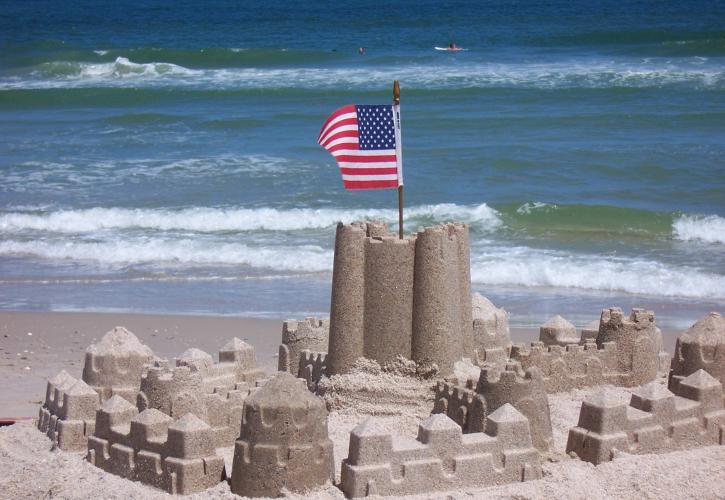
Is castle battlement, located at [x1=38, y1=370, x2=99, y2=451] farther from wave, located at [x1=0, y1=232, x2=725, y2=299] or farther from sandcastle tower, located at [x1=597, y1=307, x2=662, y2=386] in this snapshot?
wave, located at [x1=0, y1=232, x2=725, y2=299]

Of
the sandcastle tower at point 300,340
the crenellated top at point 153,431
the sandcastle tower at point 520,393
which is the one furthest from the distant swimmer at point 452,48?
the crenellated top at point 153,431

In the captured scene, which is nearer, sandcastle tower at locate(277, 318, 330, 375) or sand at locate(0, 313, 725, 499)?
sand at locate(0, 313, 725, 499)

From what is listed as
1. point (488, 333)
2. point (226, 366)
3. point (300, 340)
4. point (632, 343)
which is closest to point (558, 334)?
point (632, 343)

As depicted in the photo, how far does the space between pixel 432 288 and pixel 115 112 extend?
3754cm

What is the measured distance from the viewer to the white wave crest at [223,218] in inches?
1292

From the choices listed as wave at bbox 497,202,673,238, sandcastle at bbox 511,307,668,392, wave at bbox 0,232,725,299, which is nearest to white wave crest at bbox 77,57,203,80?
wave at bbox 497,202,673,238

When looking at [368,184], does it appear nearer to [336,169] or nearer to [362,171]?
[362,171]

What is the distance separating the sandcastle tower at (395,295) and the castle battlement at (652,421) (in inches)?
69.4

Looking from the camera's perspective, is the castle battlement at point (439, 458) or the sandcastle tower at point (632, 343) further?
the sandcastle tower at point (632, 343)

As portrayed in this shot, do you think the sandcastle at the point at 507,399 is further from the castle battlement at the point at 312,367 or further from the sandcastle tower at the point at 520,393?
the castle battlement at the point at 312,367

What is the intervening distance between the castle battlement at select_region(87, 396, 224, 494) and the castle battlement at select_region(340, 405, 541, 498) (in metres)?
1.37

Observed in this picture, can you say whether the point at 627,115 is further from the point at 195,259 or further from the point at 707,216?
the point at 195,259

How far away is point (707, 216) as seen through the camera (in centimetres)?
3231

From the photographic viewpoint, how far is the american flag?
15.5 m
